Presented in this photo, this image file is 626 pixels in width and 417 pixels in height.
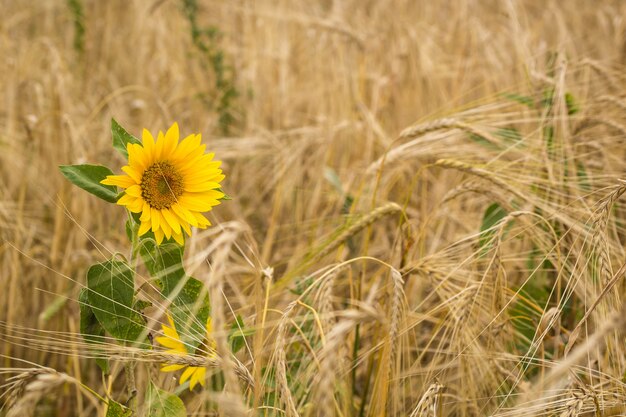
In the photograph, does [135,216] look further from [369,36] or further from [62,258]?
[369,36]

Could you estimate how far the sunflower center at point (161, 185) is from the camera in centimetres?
91

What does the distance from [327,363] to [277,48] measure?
2.47m

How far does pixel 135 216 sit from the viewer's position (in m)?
0.96

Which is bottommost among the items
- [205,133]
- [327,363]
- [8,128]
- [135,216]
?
[327,363]

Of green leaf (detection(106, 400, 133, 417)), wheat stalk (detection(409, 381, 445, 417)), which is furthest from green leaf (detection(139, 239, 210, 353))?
wheat stalk (detection(409, 381, 445, 417))

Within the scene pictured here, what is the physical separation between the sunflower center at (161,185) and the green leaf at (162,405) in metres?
0.28

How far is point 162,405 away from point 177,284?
18 cm

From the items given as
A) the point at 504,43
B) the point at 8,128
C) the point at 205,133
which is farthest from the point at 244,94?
the point at 504,43

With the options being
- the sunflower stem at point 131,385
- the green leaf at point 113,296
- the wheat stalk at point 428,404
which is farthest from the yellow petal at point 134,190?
the wheat stalk at point 428,404

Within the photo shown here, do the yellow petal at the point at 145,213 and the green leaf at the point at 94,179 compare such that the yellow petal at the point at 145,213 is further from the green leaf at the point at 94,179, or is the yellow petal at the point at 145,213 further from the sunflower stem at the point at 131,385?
the sunflower stem at the point at 131,385

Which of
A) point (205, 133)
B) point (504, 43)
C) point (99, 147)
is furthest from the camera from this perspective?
point (504, 43)

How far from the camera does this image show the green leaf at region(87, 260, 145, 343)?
85cm

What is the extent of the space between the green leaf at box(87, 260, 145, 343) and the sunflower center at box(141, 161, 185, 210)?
4.4 inches

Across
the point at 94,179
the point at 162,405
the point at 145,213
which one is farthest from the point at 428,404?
the point at 94,179
